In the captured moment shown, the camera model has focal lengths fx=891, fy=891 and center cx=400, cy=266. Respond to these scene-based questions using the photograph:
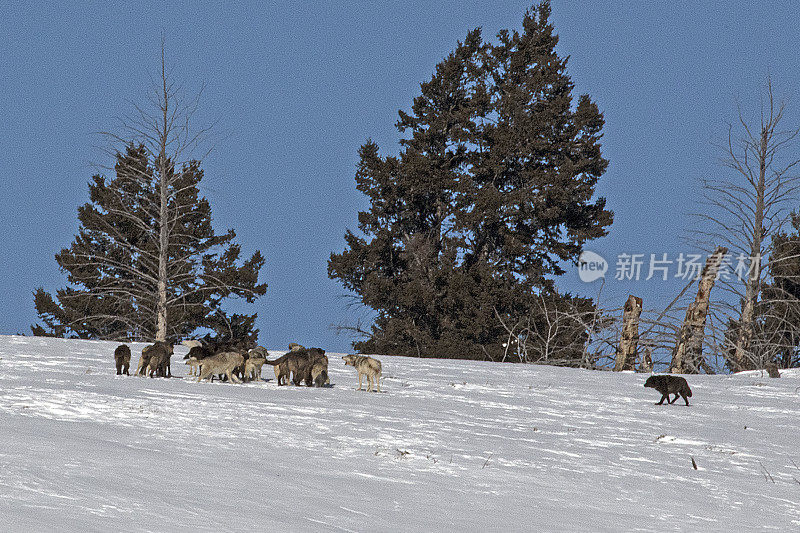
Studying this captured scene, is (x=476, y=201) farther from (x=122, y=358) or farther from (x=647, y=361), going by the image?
(x=122, y=358)

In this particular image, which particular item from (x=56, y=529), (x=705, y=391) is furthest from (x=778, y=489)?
(x=705, y=391)

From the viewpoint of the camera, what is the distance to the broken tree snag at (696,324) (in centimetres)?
2195

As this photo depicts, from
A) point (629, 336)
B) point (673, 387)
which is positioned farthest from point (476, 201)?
point (673, 387)

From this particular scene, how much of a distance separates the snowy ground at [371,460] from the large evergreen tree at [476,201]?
22140 mm

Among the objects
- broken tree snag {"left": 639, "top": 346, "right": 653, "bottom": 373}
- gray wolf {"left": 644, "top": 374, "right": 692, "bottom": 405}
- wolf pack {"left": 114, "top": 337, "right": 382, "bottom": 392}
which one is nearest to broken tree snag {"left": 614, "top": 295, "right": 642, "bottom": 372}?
broken tree snag {"left": 639, "top": 346, "right": 653, "bottom": 373}

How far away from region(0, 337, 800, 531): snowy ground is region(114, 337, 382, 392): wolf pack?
0.34 metres

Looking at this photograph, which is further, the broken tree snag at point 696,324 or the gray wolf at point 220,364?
the broken tree snag at point 696,324

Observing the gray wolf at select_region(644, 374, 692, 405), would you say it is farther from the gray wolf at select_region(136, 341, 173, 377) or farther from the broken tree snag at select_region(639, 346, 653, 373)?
the broken tree snag at select_region(639, 346, 653, 373)

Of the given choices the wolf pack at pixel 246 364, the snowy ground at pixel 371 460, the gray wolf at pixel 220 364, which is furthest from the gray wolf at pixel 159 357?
the gray wolf at pixel 220 364

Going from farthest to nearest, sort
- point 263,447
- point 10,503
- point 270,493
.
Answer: point 263,447
point 270,493
point 10,503

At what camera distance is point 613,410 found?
11.1 metres

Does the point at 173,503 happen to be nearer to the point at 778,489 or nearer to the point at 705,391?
the point at 778,489

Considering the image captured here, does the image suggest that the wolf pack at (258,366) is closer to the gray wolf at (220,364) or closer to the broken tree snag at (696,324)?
the gray wolf at (220,364)

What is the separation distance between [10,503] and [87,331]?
34.7 meters
